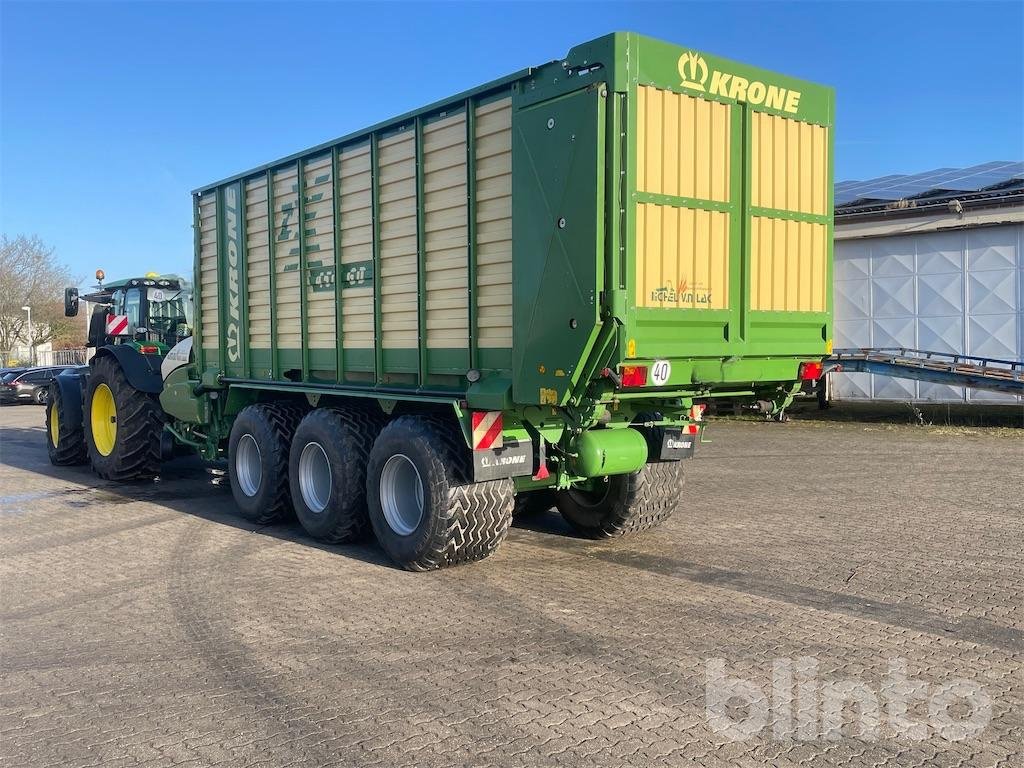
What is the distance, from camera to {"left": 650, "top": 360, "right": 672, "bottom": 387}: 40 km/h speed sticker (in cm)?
586

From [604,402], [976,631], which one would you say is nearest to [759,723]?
[976,631]

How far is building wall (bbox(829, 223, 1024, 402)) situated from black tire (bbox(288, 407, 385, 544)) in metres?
15.2

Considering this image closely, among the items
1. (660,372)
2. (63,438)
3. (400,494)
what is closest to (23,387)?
(63,438)

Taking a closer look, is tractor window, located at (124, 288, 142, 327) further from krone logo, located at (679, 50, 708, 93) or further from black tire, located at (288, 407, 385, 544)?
krone logo, located at (679, 50, 708, 93)

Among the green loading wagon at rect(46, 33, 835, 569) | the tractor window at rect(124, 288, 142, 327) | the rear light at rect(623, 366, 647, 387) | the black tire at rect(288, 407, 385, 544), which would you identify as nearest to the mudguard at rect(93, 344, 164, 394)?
the tractor window at rect(124, 288, 142, 327)

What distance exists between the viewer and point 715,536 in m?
7.92

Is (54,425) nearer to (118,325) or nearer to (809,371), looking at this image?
(118,325)

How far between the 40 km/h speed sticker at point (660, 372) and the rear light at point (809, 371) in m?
1.70

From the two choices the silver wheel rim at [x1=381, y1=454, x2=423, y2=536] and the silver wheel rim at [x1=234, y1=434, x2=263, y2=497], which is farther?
the silver wheel rim at [x1=234, y1=434, x2=263, y2=497]

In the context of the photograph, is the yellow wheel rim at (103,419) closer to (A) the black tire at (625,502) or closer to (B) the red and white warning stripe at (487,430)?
(A) the black tire at (625,502)

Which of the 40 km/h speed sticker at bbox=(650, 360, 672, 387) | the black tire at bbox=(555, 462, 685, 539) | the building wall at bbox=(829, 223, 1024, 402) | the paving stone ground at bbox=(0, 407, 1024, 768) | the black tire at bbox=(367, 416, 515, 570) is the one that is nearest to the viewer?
the paving stone ground at bbox=(0, 407, 1024, 768)

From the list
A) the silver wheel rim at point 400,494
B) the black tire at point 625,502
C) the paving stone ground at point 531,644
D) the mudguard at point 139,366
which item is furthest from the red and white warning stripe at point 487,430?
the mudguard at point 139,366

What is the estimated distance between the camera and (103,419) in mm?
12047

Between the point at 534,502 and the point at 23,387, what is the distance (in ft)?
89.3
